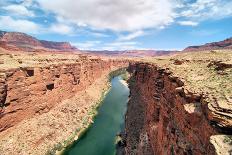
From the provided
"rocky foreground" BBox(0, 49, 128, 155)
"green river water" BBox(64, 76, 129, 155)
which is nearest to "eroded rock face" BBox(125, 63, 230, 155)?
"green river water" BBox(64, 76, 129, 155)

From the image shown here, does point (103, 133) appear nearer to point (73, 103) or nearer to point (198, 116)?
point (73, 103)

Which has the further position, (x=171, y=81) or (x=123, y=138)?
(x=123, y=138)

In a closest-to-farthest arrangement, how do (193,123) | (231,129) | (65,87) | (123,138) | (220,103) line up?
(231,129)
(220,103)
(193,123)
(123,138)
(65,87)

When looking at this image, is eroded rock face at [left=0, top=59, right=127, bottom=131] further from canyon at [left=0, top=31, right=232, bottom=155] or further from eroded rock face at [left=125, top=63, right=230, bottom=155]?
eroded rock face at [left=125, top=63, right=230, bottom=155]

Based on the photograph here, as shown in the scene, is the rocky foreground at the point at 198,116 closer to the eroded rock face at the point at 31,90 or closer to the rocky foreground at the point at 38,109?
the rocky foreground at the point at 38,109

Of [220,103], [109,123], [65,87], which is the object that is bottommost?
[109,123]

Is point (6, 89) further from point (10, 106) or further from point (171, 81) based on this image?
point (171, 81)

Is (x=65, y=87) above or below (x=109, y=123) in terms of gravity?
above

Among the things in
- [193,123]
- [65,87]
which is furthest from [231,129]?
[65,87]
